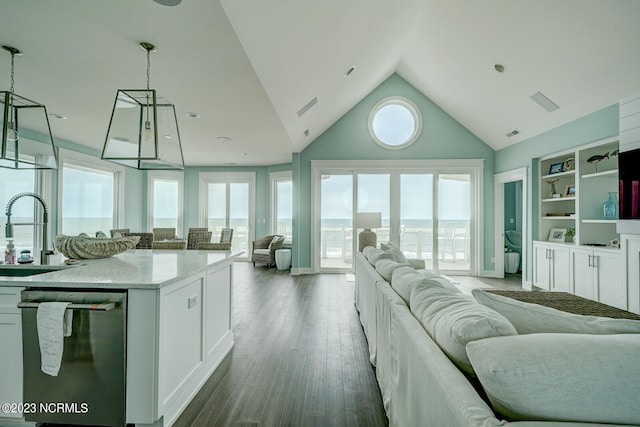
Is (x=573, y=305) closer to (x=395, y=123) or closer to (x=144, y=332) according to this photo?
(x=144, y=332)

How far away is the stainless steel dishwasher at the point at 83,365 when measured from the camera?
1704 mm

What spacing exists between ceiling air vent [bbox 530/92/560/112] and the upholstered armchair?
5537mm

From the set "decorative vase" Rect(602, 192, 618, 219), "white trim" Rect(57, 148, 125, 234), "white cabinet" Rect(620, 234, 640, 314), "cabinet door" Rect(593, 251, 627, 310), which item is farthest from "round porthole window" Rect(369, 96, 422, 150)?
"white trim" Rect(57, 148, 125, 234)

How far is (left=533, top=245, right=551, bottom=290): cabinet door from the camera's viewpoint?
16.2 ft

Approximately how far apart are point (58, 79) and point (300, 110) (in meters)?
2.76

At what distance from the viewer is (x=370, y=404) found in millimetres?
2049

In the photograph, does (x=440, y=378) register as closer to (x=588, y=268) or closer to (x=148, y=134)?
(x=148, y=134)

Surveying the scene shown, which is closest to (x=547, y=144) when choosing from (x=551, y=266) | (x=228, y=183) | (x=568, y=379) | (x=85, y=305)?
(x=551, y=266)

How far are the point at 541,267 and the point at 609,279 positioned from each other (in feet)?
4.20

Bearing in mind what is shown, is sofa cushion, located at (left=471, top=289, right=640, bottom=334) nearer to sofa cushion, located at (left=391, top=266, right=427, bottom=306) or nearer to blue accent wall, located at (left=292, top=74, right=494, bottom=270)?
sofa cushion, located at (left=391, top=266, right=427, bottom=306)

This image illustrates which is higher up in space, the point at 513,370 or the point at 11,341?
the point at 513,370

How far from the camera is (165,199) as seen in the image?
27.9 feet

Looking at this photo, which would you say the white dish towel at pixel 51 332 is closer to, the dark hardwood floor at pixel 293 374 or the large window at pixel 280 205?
the dark hardwood floor at pixel 293 374

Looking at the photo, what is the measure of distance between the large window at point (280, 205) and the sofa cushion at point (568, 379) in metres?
7.67
